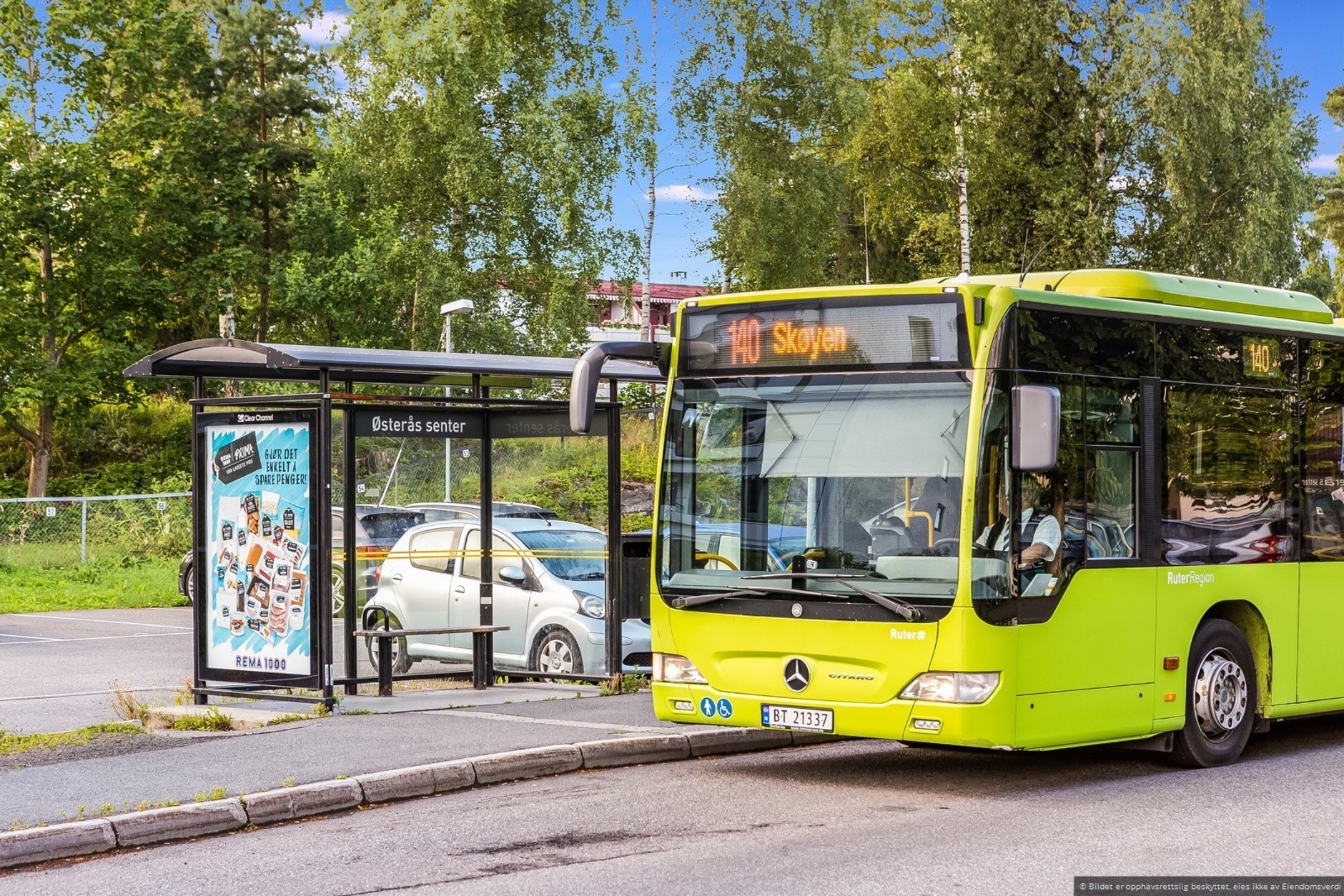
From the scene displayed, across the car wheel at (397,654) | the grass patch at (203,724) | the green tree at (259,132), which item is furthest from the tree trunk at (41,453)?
the grass patch at (203,724)

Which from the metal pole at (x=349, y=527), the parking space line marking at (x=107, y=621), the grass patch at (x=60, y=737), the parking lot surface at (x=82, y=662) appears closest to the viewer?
the grass patch at (x=60, y=737)

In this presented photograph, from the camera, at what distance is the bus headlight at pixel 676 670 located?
9359 mm

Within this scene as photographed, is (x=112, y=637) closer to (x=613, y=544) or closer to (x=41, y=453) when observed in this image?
(x=613, y=544)

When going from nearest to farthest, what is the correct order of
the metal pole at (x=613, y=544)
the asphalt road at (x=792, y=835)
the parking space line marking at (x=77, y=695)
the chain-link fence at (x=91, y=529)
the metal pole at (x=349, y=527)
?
the asphalt road at (x=792, y=835) → the metal pole at (x=349, y=527) → the metal pole at (x=613, y=544) → the parking space line marking at (x=77, y=695) → the chain-link fence at (x=91, y=529)

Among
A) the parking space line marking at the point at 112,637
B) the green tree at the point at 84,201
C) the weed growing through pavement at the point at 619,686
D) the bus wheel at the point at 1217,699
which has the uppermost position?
Result: the green tree at the point at 84,201

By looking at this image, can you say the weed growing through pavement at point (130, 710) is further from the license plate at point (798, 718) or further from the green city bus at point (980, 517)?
the license plate at point (798, 718)

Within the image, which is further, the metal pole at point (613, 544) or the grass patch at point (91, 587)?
the grass patch at point (91, 587)

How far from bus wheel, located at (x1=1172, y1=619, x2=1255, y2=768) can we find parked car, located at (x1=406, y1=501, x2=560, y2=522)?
6.59 metres

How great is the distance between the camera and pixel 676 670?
9.45m

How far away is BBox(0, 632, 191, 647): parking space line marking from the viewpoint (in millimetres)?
19750

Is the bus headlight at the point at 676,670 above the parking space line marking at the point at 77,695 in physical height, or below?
above

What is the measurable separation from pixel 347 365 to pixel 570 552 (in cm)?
335

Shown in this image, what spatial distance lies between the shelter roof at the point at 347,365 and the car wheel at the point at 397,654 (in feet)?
7.51

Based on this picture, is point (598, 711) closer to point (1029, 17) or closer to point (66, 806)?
point (66, 806)
